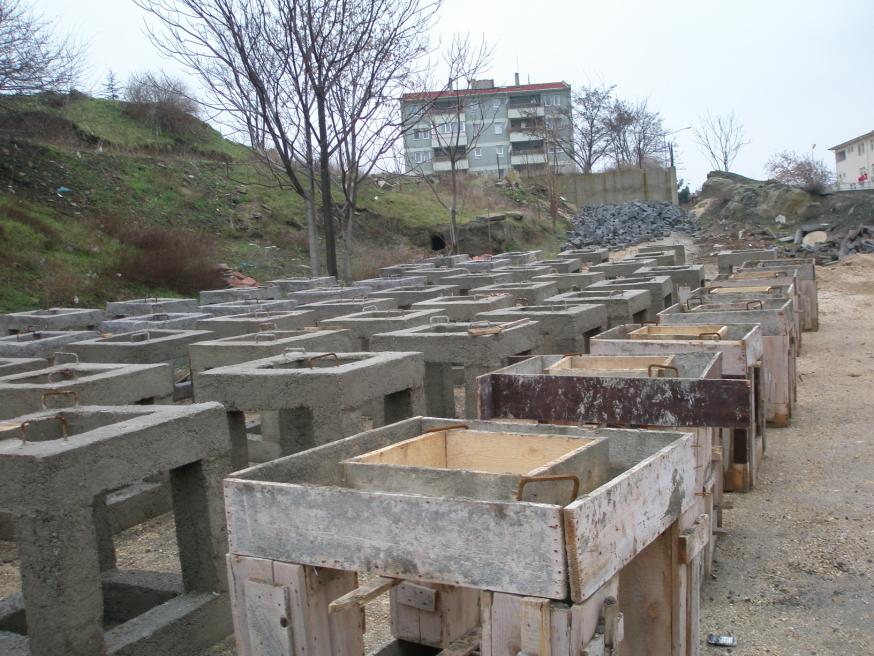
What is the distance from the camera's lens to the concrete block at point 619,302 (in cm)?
870

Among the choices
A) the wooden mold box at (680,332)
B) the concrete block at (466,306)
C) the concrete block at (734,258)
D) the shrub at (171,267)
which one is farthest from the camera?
the shrub at (171,267)

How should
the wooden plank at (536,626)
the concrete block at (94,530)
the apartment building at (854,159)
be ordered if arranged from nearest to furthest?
the wooden plank at (536,626), the concrete block at (94,530), the apartment building at (854,159)

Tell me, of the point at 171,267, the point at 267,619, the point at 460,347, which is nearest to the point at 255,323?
the point at 460,347

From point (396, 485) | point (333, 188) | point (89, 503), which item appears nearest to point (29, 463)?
point (89, 503)

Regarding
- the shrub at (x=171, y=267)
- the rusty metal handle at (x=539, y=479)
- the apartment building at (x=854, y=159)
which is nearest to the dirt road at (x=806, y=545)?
the rusty metal handle at (x=539, y=479)

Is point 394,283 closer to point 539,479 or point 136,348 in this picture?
point 136,348

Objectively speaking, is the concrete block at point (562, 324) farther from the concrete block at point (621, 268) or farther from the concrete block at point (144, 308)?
the concrete block at point (621, 268)

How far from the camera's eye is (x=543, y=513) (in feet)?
A: 7.74

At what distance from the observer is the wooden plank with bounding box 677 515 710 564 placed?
304 centimetres

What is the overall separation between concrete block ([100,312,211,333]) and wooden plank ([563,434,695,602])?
7030mm

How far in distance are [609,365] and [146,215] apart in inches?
804

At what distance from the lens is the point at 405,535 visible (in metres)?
2.54

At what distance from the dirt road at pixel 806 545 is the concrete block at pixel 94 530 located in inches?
90.2

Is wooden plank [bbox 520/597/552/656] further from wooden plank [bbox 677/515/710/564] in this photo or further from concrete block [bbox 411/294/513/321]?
concrete block [bbox 411/294/513/321]
